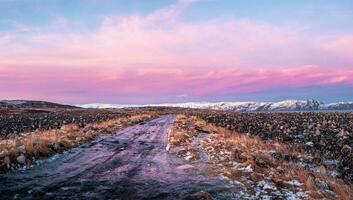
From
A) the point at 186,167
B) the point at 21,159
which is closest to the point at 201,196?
the point at 186,167

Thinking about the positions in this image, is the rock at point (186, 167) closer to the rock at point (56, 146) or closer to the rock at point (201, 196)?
the rock at point (201, 196)

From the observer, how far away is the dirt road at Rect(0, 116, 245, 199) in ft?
43.0

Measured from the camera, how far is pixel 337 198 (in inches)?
485

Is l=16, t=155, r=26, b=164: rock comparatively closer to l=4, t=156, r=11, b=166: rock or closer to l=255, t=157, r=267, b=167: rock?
l=4, t=156, r=11, b=166: rock

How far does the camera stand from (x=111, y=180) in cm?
1512

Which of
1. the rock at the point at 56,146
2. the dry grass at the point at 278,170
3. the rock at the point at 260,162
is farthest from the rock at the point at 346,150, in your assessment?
the rock at the point at 56,146

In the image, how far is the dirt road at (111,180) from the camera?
13109mm

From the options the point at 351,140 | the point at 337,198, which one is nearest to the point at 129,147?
the point at 351,140

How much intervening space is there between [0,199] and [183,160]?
32.8 ft

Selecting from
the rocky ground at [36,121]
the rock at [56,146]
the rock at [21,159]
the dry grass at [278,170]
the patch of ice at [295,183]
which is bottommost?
the patch of ice at [295,183]

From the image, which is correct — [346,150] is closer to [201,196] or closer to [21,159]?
[201,196]

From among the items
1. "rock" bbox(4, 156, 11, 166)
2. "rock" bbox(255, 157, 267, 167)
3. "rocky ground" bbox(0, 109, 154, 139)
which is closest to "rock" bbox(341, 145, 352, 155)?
"rock" bbox(255, 157, 267, 167)

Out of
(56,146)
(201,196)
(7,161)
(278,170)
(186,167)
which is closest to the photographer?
(201,196)

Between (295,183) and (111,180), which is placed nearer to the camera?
(295,183)
